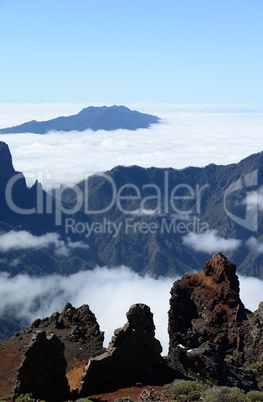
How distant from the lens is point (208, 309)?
256ft

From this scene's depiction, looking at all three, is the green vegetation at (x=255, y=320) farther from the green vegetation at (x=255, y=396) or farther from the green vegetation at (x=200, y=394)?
the green vegetation at (x=200, y=394)

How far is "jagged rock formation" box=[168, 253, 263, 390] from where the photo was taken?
54625mm

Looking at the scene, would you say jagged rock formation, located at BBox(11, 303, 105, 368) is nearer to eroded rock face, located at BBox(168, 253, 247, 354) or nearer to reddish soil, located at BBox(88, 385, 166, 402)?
eroded rock face, located at BBox(168, 253, 247, 354)

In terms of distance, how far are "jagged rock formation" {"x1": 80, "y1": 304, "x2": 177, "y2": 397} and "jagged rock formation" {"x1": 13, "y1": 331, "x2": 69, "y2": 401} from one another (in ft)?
6.17

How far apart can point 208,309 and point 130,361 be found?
36.4 m

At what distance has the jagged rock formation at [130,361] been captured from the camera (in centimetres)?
4122

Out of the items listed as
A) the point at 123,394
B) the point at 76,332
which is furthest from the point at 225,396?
the point at 76,332

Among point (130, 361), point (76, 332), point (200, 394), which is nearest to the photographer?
point (200, 394)

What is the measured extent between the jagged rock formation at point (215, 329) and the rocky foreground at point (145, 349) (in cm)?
10

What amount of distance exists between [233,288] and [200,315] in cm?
639

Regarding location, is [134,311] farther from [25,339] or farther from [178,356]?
[25,339]

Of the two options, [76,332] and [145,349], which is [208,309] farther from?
[145,349]

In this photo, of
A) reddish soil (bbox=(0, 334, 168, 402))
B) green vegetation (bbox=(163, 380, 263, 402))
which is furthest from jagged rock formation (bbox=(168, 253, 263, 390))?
green vegetation (bbox=(163, 380, 263, 402))

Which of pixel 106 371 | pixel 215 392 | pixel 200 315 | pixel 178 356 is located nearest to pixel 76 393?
pixel 106 371
